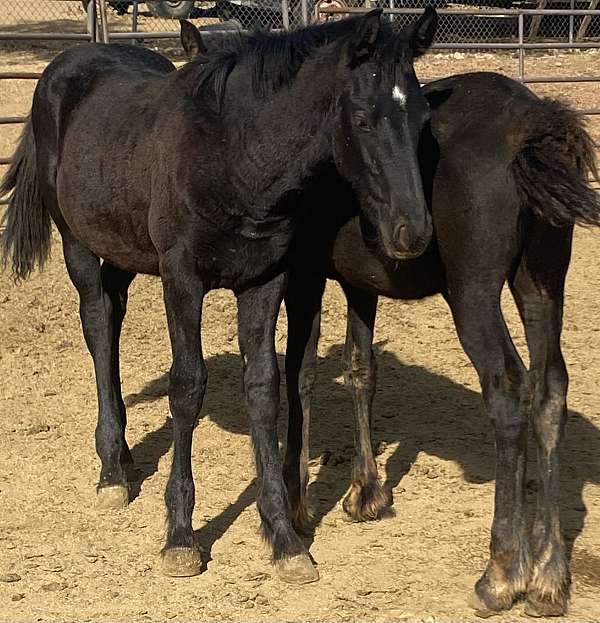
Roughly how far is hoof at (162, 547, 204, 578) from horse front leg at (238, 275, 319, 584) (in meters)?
0.32

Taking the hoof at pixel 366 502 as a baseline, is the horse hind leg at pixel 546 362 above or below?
above

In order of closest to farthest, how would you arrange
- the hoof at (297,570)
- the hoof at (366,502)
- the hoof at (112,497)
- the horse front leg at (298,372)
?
the hoof at (297,570) < the horse front leg at (298,372) < the hoof at (366,502) < the hoof at (112,497)

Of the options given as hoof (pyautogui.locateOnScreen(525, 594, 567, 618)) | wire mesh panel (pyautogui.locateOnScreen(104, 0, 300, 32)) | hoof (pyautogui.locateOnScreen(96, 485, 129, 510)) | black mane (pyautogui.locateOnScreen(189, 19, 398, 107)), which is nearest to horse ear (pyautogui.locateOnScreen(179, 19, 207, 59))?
black mane (pyautogui.locateOnScreen(189, 19, 398, 107))

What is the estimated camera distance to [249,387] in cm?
473

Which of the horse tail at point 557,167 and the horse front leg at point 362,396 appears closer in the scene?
the horse tail at point 557,167

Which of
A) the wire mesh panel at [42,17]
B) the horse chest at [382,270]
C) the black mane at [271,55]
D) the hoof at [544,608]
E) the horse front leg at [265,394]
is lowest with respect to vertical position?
the wire mesh panel at [42,17]

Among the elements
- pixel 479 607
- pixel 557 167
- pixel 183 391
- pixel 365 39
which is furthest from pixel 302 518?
pixel 365 39

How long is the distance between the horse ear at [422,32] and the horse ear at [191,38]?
4.04 feet

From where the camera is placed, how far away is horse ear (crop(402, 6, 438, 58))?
403cm

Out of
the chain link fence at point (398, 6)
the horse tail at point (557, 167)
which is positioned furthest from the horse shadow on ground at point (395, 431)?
the chain link fence at point (398, 6)

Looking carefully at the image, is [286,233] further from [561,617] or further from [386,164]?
[561,617]

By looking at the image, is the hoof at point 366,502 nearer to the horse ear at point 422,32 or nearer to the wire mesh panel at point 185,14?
the horse ear at point 422,32

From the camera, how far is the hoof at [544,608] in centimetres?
398

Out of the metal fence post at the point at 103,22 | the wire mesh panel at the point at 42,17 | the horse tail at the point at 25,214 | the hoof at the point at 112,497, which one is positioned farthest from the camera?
the wire mesh panel at the point at 42,17
